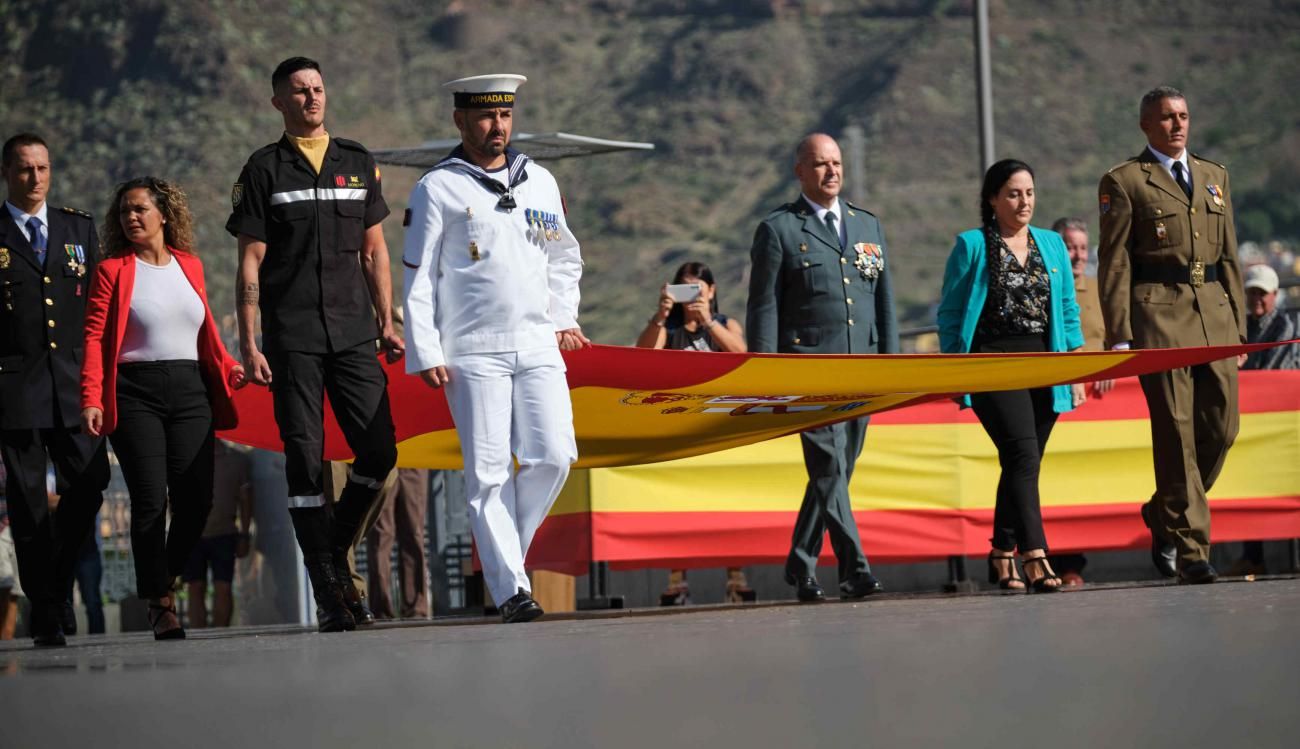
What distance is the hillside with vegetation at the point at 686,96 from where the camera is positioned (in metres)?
102

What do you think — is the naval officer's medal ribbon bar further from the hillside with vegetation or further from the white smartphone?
the hillside with vegetation

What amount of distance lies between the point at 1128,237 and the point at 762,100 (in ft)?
355

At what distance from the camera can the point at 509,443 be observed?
7926 mm

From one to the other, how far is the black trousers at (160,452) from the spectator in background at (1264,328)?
661 cm

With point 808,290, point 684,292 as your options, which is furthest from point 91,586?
point 808,290

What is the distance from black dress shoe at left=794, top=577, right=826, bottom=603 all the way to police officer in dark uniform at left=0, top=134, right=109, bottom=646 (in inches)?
125

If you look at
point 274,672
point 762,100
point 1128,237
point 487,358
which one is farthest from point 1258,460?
point 762,100

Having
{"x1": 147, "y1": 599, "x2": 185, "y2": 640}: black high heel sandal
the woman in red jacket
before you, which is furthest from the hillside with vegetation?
{"x1": 147, "y1": 599, "x2": 185, "y2": 640}: black high heel sandal

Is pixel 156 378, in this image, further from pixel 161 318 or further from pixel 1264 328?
pixel 1264 328

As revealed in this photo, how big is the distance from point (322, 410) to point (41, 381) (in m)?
1.44

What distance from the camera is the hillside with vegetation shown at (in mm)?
101562

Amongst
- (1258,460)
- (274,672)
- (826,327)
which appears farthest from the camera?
(1258,460)

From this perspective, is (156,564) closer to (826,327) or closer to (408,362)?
(408,362)

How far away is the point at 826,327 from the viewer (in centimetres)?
995
